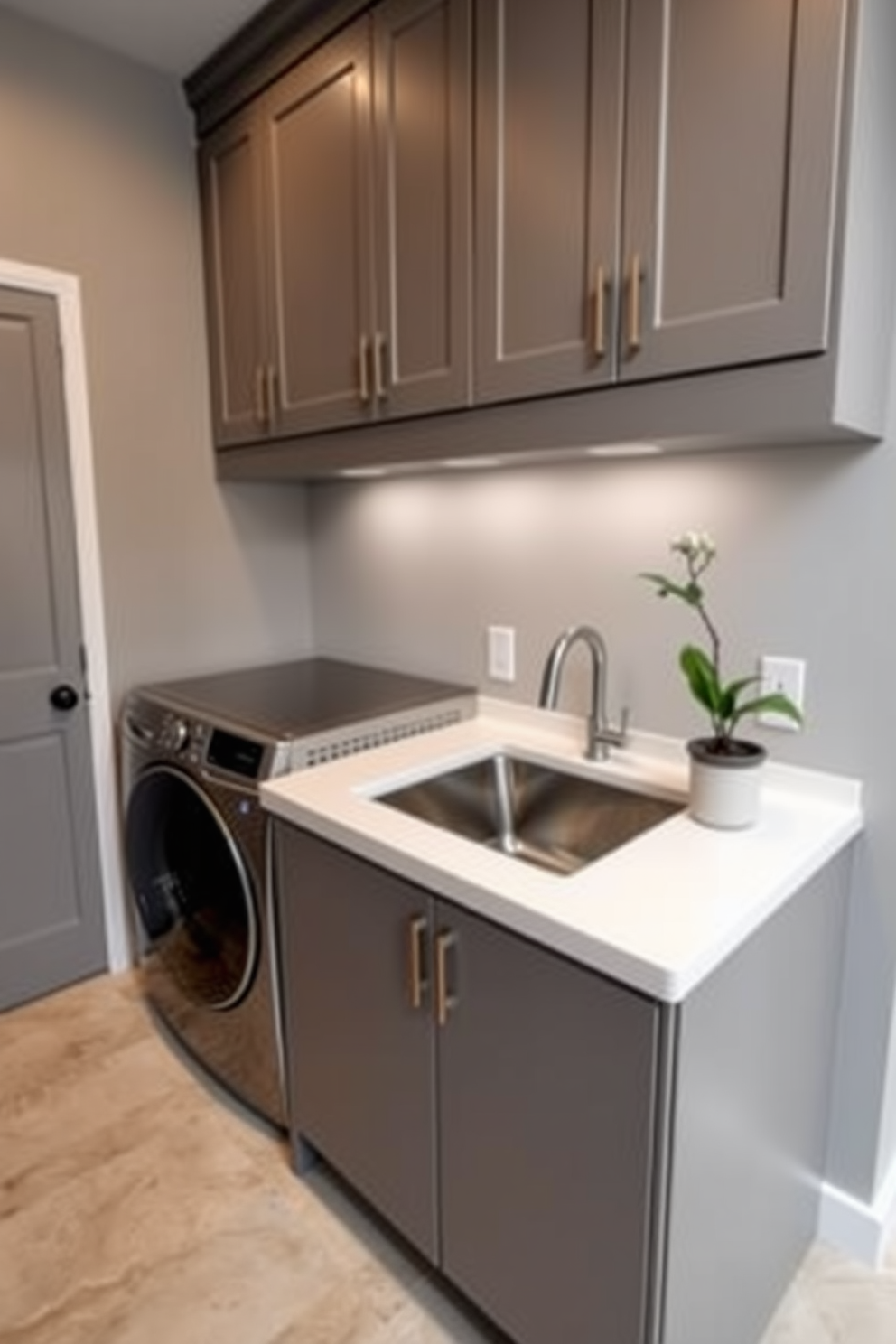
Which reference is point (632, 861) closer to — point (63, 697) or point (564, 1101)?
point (564, 1101)

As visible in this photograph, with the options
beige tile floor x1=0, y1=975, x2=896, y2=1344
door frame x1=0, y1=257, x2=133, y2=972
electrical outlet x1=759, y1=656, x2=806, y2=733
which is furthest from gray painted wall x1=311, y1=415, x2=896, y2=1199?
door frame x1=0, y1=257, x2=133, y2=972

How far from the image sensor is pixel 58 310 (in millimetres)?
2047

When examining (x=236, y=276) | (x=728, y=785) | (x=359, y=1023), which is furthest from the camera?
(x=236, y=276)

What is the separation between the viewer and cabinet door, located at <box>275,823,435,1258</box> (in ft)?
4.18

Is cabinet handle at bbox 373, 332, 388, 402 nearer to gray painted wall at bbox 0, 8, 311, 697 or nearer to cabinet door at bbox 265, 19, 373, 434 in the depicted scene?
cabinet door at bbox 265, 19, 373, 434

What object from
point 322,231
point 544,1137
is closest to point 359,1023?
point 544,1137

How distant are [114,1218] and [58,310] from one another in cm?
211

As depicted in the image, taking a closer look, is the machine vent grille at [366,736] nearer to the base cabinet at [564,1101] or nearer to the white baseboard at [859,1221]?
the base cabinet at [564,1101]

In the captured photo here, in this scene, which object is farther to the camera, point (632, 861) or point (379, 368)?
point (379, 368)

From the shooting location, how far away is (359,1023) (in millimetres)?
1387

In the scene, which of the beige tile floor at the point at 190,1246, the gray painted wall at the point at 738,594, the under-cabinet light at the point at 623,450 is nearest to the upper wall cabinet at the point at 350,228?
the under-cabinet light at the point at 623,450

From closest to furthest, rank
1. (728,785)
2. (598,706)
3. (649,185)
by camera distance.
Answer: (649,185), (728,785), (598,706)

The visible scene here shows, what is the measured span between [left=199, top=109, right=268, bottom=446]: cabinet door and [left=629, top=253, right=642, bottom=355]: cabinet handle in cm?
112

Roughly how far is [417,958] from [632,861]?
0.36 metres
